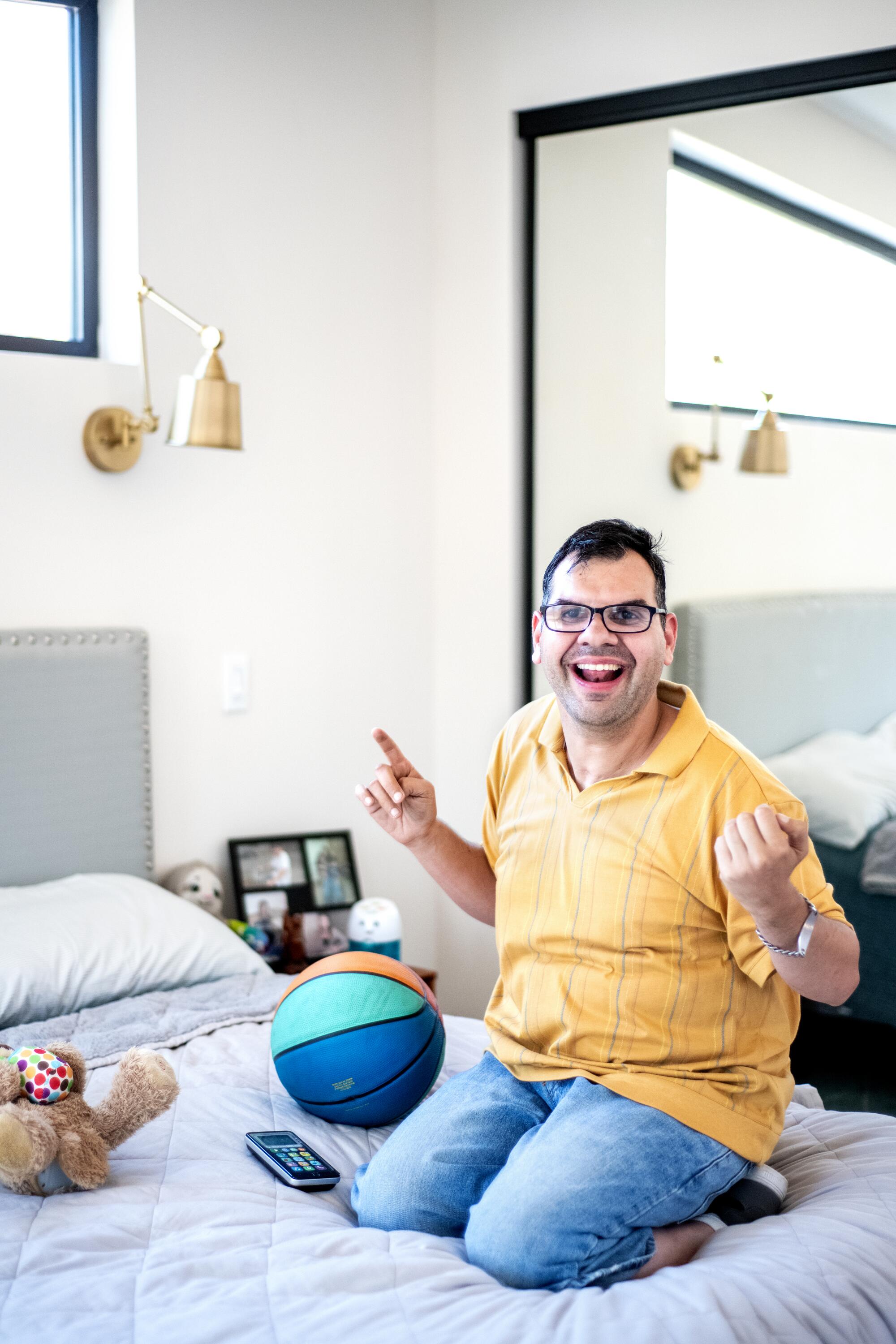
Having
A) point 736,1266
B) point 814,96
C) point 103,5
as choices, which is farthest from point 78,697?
point 814,96

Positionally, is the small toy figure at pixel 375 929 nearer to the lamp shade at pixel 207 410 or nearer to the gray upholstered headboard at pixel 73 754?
the gray upholstered headboard at pixel 73 754

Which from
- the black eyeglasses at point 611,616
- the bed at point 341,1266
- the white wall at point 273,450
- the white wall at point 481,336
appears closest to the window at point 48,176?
the white wall at point 273,450

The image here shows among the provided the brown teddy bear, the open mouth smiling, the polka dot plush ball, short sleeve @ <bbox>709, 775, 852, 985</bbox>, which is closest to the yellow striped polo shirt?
short sleeve @ <bbox>709, 775, 852, 985</bbox>

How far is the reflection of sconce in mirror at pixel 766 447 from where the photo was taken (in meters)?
2.68

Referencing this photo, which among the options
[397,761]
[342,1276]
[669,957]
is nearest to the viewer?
[342,1276]

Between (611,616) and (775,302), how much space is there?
133cm

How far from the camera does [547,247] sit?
3.03 m

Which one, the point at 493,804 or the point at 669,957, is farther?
the point at 493,804

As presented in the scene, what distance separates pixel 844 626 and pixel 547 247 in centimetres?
119

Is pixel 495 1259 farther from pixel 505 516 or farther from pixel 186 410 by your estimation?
pixel 505 516

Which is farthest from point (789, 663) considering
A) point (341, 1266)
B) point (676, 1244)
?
point (341, 1266)

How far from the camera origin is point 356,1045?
68.7 inches

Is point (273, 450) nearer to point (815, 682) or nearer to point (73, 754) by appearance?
point (73, 754)

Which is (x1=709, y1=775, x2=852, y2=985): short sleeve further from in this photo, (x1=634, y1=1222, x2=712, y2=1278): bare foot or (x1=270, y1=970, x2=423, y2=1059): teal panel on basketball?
(x1=270, y1=970, x2=423, y2=1059): teal panel on basketball
